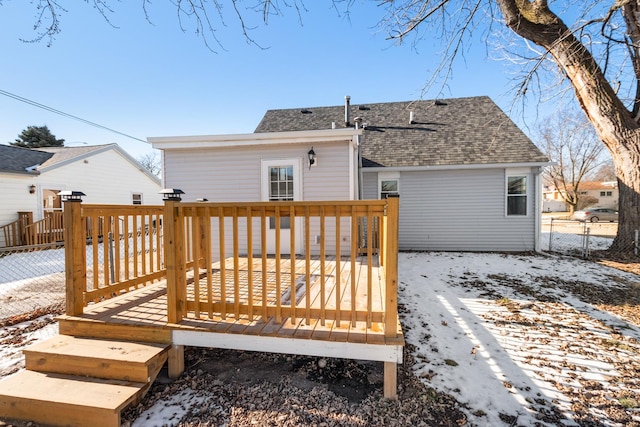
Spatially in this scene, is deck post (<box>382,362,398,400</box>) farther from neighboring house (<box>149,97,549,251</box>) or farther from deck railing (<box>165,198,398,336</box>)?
neighboring house (<box>149,97,549,251</box>)

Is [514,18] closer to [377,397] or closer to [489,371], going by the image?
[489,371]

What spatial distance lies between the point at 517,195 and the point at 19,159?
17729mm

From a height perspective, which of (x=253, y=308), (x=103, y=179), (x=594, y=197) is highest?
(x=103, y=179)

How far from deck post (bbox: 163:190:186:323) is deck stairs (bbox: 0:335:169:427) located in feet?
1.07

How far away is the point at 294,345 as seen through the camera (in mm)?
2266

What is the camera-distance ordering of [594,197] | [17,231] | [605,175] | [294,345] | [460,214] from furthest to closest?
[605,175]
[594,197]
[17,231]
[460,214]
[294,345]

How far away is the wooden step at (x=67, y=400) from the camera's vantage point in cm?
187

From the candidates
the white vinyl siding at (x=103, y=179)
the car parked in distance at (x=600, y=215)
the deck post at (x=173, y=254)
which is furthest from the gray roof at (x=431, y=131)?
the car parked in distance at (x=600, y=215)

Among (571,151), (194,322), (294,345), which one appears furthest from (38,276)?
(571,151)

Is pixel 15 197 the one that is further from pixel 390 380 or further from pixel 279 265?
pixel 390 380

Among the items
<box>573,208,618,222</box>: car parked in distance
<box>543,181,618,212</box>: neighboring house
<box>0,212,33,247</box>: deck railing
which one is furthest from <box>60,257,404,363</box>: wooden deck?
<box>543,181,618,212</box>: neighboring house

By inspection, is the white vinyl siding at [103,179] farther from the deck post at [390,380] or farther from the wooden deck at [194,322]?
the deck post at [390,380]

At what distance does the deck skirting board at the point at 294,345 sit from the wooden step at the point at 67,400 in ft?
1.49

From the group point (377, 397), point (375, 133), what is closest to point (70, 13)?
point (377, 397)
